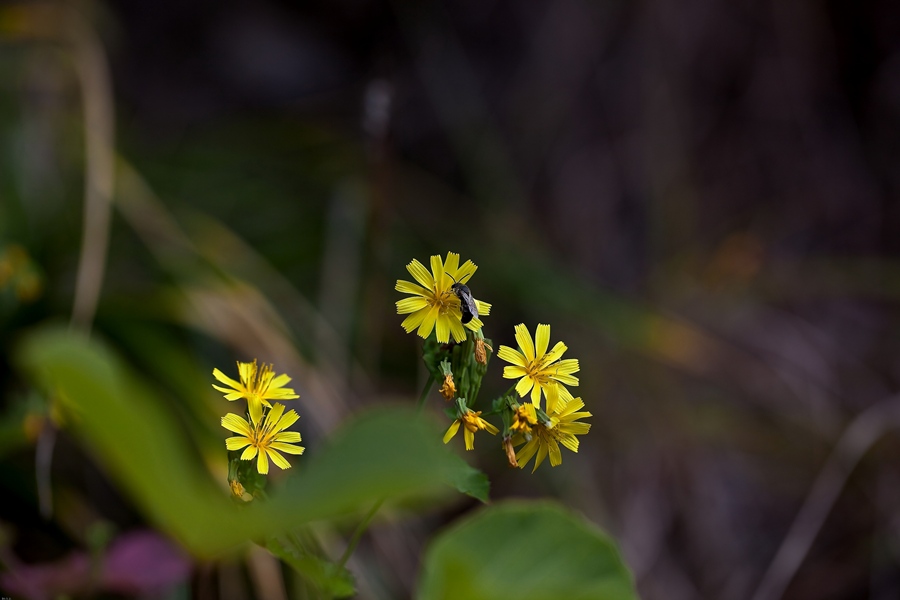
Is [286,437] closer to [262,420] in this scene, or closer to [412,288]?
[262,420]

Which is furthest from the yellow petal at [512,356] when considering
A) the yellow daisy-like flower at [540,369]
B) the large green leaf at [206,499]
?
the large green leaf at [206,499]

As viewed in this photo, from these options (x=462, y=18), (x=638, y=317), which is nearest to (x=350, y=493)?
(x=638, y=317)

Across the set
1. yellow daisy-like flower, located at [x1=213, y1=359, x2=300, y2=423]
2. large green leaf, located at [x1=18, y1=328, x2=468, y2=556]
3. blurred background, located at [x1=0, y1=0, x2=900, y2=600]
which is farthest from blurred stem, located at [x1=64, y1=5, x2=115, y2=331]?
large green leaf, located at [x1=18, y1=328, x2=468, y2=556]

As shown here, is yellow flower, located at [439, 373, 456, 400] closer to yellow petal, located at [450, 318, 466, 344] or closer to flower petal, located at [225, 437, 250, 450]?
yellow petal, located at [450, 318, 466, 344]

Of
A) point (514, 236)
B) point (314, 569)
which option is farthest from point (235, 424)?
point (514, 236)

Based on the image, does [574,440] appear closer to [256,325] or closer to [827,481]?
[256,325]
